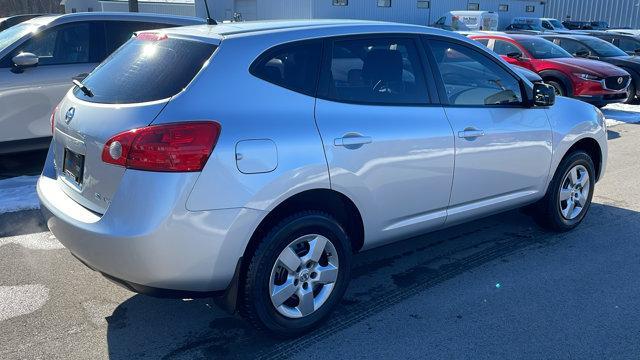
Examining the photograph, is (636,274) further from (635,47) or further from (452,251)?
(635,47)

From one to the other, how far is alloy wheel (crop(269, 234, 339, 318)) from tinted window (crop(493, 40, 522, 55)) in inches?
415

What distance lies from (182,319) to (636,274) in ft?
10.5

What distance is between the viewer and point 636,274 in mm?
4160

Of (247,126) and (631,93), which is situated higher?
(247,126)

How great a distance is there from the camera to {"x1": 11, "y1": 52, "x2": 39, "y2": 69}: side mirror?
583cm

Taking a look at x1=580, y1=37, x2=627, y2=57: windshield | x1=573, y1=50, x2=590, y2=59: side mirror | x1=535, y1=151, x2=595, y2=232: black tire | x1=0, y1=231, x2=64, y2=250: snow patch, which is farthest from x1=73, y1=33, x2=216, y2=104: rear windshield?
x1=580, y1=37, x2=627, y2=57: windshield

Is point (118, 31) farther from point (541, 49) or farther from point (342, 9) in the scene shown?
point (342, 9)

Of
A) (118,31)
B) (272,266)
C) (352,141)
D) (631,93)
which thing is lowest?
(631,93)

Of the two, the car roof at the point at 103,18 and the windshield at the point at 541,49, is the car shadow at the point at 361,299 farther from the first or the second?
the windshield at the point at 541,49

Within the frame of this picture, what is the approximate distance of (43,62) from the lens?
6.25 metres

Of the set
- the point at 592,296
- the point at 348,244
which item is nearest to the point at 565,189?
the point at 592,296

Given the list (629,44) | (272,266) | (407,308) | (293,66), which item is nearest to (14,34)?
(293,66)

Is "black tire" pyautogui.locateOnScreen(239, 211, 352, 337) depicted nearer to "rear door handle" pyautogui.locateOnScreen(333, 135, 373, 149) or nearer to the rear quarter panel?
the rear quarter panel

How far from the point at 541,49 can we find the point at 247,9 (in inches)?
1048
